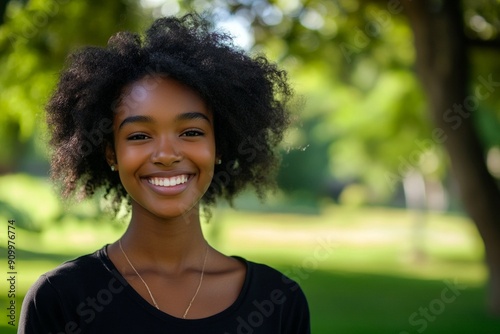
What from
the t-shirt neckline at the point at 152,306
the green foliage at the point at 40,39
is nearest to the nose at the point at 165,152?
the t-shirt neckline at the point at 152,306

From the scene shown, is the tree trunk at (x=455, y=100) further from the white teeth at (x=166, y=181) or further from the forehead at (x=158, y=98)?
the white teeth at (x=166, y=181)

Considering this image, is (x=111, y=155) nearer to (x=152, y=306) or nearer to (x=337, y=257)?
(x=152, y=306)

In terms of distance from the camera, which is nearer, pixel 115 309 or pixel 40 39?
pixel 115 309

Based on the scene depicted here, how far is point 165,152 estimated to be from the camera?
2.48 meters

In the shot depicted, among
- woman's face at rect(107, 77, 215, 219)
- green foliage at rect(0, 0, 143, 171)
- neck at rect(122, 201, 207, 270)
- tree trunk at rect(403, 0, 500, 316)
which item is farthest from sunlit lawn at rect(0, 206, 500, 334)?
woman's face at rect(107, 77, 215, 219)

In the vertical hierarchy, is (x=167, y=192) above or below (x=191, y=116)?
below

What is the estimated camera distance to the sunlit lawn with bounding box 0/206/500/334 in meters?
9.69

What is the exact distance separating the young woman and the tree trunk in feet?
19.3

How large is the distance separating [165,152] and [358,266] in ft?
51.1

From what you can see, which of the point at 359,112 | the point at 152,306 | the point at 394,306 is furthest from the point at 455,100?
the point at 152,306

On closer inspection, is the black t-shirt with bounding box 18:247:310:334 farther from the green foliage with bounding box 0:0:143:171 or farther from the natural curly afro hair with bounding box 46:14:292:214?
the green foliage with bounding box 0:0:143:171

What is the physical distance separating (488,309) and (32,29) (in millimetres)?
6142

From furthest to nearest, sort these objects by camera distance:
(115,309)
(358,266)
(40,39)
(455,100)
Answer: (358,266) → (455,100) → (40,39) → (115,309)

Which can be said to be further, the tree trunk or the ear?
the tree trunk
